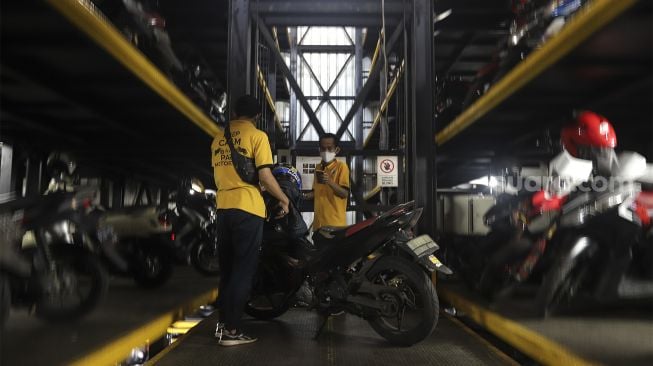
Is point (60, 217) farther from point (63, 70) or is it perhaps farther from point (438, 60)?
point (438, 60)

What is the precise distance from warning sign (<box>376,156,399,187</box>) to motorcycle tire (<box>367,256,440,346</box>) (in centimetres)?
147

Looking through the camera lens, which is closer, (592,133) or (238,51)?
(592,133)

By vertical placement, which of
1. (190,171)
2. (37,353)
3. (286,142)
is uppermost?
(286,142)

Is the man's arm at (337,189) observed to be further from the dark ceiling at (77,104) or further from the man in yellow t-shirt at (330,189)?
the dark ceiling at (77,104)

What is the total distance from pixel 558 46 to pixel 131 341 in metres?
2.04

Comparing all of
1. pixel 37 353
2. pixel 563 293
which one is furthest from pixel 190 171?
pixel 563 293

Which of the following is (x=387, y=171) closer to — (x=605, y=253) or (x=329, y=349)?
(x=605, y=253)

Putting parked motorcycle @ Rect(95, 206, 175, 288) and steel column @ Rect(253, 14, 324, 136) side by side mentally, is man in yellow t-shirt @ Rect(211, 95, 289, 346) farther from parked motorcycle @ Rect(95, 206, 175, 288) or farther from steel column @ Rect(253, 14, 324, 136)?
steel column @ Rect(253, 14, 324, 136)

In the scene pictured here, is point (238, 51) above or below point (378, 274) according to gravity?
above

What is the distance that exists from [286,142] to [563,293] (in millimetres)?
7425

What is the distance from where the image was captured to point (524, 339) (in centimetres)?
205

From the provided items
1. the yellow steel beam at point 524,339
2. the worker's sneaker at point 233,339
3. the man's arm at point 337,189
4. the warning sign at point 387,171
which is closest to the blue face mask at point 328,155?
the man's arm at point 337,189

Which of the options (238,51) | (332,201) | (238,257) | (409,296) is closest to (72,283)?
(238,257)

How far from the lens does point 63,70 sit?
199 centimetres
